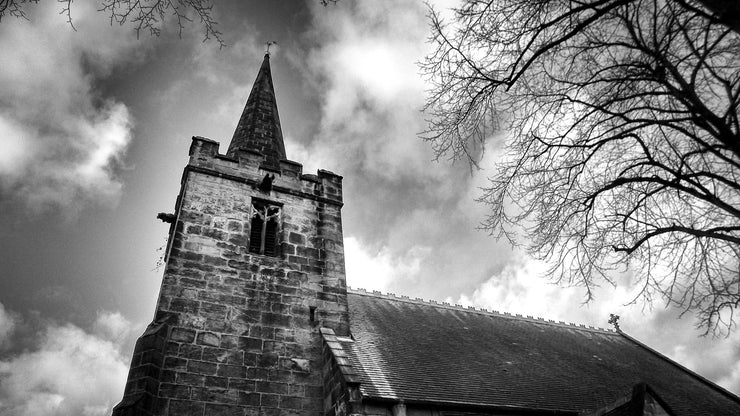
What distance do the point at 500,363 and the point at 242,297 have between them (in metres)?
7.45

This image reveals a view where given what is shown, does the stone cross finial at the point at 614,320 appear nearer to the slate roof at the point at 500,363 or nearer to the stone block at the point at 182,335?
the slate roof at the point at 500,363

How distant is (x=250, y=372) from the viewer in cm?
870

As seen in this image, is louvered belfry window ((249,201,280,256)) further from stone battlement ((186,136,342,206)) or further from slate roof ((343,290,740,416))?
slate roof ((343,290,740,416))

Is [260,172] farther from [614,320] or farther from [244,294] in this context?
[614,320]

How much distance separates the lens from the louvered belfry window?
35.9ft

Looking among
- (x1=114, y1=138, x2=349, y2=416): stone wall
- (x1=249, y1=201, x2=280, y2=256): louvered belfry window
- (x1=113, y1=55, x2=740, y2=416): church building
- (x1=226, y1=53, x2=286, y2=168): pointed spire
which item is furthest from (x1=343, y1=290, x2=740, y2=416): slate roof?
(x1=226, y1=53, x2=286, y2=168): pointed spire

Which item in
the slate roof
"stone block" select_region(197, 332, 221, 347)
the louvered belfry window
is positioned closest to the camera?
"stone block" select_region(197, 332, 221, 347)

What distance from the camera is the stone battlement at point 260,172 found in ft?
37.9

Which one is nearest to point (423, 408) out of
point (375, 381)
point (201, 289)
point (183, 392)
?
point (375, 381)

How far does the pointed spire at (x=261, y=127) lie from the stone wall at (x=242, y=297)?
1.68 meters

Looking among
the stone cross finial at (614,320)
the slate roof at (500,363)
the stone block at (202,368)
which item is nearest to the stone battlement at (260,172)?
Result: the slate roof at (500,363)

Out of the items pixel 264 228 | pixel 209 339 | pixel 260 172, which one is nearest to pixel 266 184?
pixel 260 172

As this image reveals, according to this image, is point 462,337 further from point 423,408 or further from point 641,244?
point 641,244

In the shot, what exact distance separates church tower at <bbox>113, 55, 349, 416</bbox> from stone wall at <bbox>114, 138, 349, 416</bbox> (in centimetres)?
2
